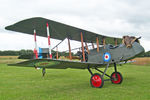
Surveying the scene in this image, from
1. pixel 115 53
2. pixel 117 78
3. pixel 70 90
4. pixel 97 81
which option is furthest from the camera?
pixel 117 78

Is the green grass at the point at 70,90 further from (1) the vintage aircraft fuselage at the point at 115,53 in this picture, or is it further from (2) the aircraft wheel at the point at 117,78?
(1) the vintage aircraft fuselage at the point at 115,53

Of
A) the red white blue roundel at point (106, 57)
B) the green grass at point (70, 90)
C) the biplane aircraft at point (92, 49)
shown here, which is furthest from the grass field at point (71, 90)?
the red white blue roundel at point (106, 57)

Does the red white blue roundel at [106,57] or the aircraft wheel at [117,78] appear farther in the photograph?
the aircraft wheel at [117,78]

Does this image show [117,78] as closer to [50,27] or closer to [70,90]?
[70,90]

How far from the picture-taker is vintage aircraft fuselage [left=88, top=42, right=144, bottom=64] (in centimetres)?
712

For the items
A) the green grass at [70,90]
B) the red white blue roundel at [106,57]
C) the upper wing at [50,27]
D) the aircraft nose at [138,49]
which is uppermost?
the upper wing at [50,27]

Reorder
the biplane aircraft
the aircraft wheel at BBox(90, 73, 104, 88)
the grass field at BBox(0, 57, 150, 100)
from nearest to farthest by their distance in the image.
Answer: the grass field at BBox(0, 57, 150, 100) < the biplane aircraft < the aircraft wheel at BBox(90, 73, 104, 88)

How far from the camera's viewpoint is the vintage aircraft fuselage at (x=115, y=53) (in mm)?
7125

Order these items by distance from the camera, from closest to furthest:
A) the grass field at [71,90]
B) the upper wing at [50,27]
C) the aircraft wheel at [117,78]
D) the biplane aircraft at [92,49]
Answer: the grass field at [71,90]
the upper wing at [50,27]
the biplane aircraft at [92,49]
the aircraft wheel at [117,78]

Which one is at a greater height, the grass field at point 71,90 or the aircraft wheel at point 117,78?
the aircraft wheel at point 117,78

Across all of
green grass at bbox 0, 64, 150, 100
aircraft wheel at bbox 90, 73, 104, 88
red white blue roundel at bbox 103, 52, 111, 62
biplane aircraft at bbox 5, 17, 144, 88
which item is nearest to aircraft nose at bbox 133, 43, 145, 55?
biplane aircraft at bbox 5, 17, 144, 88

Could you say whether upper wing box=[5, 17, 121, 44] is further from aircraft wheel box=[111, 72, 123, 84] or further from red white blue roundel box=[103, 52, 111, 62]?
aircraft wheel box=[111, 72, 123, 84]

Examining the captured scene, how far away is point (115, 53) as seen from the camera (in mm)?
7574

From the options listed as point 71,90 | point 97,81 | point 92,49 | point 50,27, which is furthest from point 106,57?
point 50,27
